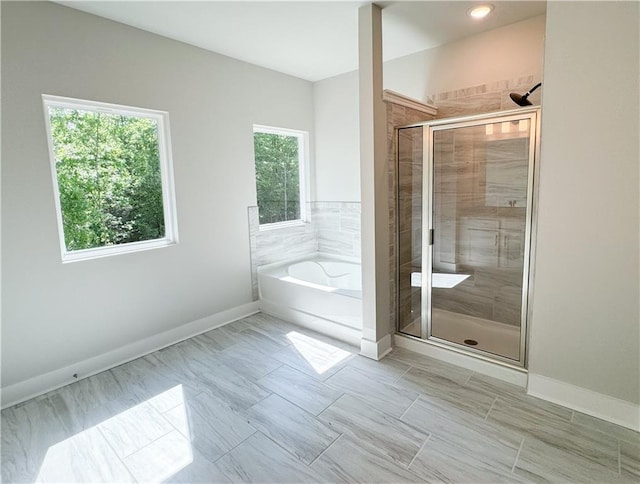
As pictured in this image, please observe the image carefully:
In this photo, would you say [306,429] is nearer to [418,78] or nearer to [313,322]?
[313,322]

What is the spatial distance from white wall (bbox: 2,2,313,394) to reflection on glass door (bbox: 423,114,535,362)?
78.1 inches

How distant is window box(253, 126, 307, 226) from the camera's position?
399 cm

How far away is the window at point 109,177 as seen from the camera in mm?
2572

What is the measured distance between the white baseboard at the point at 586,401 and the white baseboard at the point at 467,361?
0.37ft

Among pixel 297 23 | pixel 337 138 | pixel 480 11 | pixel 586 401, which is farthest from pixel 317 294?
pixel 480 11

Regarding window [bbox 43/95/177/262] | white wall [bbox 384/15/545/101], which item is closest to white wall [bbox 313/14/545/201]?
white wall [bbox 384/15/545/101]

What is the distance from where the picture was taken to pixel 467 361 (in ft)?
8.61

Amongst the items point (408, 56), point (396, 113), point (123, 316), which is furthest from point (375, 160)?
point (123, 316)

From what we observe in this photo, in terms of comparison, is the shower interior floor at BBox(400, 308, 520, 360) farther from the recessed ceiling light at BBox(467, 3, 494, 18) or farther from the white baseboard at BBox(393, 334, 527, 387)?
the recessed ceiling light at BBox(467, 3, 494, 18)

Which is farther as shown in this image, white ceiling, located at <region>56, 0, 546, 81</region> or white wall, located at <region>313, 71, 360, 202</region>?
white wall, located at <region>313, 71, 360, 202</region>

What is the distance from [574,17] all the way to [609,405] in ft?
7.23

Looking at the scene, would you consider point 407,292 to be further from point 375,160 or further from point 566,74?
point 566,74

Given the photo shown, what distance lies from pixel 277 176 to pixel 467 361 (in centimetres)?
283

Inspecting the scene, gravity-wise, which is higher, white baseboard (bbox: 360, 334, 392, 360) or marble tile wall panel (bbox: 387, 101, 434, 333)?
marble tile wall panel (bbox: 387, 101, 434, 333)
